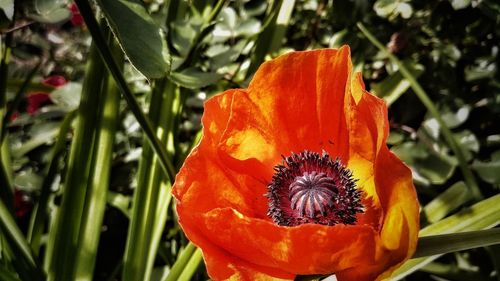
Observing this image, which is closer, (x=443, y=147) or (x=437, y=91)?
(x=443, y=147)

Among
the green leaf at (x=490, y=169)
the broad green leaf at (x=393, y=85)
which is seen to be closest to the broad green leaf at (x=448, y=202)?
the green leaf at (x=490, y=169)

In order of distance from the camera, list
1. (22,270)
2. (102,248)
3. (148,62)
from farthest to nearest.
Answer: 1. (102,248)
2. (22,270)
3. (148,62)

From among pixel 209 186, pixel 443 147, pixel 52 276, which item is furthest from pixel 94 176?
pixel 443 147

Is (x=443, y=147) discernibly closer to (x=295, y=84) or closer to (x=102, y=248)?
(x=295, y=84)

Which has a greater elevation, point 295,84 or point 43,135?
point 295,84

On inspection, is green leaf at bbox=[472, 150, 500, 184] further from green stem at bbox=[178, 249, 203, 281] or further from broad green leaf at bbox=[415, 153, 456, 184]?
green stem at bbox=[178, 249, 203, 281]

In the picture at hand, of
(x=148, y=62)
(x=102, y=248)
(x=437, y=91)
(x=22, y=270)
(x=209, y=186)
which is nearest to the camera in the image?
(x=148, y=62)

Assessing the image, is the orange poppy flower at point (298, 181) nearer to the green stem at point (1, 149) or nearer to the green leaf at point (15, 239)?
the green leaf at point (15, 239)

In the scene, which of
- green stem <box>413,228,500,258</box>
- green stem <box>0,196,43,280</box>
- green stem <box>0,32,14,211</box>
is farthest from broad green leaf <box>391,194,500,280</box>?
green stem <box>0,32,14,211</box>
